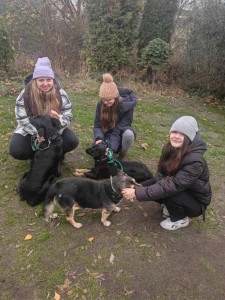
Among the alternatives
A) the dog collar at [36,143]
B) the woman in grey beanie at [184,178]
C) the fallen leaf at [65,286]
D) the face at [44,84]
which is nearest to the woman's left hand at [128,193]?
the woman in grey beanie at [184,178]

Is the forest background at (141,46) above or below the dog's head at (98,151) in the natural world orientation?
above

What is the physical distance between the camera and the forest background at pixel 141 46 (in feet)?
33.4

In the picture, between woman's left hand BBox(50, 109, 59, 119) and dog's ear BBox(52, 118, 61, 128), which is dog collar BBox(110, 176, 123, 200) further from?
woman's left hand BBox(50, 109, 59, 119)

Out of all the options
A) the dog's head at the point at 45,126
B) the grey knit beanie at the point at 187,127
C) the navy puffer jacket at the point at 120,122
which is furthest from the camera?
the navy puffer jacket at the point at 120,122

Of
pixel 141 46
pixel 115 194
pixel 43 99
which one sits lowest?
pixel 115 194

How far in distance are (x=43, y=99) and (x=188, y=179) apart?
2.55 m

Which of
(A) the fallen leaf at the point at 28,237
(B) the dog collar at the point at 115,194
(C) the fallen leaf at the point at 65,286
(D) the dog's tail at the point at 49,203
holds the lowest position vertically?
(C) the fallen leaf at the point at 65,286

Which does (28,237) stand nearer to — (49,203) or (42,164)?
(49,203)

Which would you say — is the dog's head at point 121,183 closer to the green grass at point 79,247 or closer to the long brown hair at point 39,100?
the green grass at point 79,247

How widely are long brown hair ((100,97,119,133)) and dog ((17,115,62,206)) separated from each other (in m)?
0.96

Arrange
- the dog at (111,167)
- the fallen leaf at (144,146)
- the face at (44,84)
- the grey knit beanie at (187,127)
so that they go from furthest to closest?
1. the fallen leaf at (144,146)
2. the dog at (111,167)
3. the face at (44,84)
4. the grey knit beanie at (187,127)

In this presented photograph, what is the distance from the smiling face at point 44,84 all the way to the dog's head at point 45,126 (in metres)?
0.46

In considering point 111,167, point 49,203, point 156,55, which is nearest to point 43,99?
point 111,167

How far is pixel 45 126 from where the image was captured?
431cm
